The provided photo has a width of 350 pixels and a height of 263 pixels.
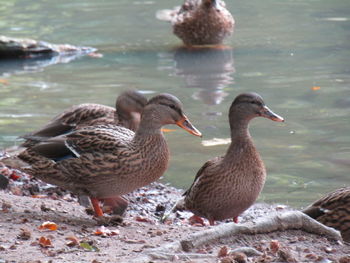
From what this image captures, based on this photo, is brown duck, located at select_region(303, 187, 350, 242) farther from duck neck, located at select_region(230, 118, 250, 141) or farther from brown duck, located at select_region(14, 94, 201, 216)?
brown duck, located at select_region(14, 94, 201, 216)

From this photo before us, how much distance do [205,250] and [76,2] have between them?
18979 millimetres

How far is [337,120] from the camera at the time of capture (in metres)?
10.4

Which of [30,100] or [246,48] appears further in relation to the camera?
[246,48]

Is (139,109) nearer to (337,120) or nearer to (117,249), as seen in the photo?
(337,120)

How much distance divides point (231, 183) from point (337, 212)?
96 cm

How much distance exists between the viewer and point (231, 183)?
6.89 metres

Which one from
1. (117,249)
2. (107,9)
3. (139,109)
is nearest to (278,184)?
(139,109)

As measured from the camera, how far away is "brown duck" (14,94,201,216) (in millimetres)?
6469

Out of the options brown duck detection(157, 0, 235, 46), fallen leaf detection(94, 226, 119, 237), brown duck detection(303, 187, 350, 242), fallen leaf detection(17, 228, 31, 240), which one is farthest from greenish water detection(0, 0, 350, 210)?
fallen leaf detection(17, 228, 31, 240)

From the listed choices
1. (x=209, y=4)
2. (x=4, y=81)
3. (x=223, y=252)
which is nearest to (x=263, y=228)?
(x=223, y=252)

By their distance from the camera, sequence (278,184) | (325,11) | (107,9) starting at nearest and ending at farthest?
(278,184) → (325,11) → (107,9)

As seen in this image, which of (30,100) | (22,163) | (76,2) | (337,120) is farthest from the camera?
(76,2)

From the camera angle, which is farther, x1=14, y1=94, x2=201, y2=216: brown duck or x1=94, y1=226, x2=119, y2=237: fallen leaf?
x1=14, y1=94, x2=201, y2=216: brown duck

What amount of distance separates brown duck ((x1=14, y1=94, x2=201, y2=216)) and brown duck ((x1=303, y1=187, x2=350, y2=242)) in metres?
1.32
